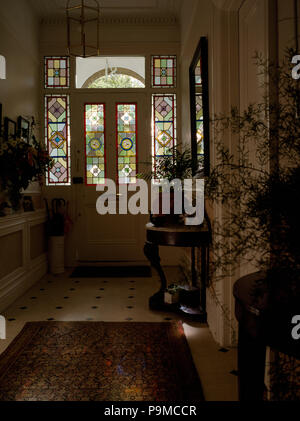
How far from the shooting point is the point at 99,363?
7.16ft

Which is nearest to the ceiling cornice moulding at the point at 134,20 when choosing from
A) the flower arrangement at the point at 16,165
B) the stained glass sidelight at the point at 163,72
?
the stained glass sidelight at the point at 163,72

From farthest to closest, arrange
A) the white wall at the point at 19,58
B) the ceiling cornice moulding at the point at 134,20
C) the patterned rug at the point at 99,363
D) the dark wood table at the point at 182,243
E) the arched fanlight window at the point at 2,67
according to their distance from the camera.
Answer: the ceiling cornice moulding at the point at 134,20
the white wall at the point at 19,58
the arched fanlight window at the point at 2,67
the dark wood table at the point at 182,243
the patterned rug at the point at 99,363

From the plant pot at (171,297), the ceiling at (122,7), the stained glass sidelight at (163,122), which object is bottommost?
the plant pot at (171,297)

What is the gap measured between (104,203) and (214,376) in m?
3.30

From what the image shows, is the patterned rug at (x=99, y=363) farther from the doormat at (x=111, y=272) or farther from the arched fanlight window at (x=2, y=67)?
the arched fanlight window at (x=2, y=67)

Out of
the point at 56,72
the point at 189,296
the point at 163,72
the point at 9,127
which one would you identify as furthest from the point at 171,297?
the point at 56,72

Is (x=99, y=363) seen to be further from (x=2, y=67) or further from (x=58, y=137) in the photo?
(x=58, y=137)

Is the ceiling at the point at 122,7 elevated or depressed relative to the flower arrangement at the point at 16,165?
elevated

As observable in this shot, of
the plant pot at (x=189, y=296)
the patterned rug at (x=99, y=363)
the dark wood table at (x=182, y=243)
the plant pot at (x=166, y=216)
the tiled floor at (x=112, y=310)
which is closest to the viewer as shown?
the patterned rug at (x=99, y=363)

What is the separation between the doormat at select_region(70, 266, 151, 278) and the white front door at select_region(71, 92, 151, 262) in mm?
165

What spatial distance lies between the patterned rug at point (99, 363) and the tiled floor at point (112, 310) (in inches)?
4.0

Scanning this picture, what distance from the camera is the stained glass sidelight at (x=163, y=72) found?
196 inches

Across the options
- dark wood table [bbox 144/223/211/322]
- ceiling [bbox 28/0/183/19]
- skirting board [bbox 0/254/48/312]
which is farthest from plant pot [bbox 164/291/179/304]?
ceiling [bbox 28/0/183/19]

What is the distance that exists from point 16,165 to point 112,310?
1.68 m
